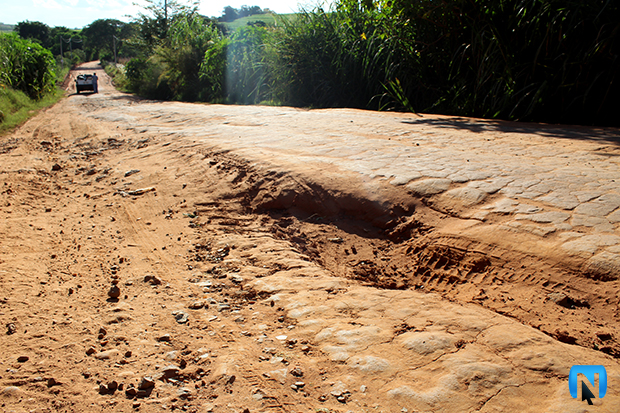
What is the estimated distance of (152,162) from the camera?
5152mm

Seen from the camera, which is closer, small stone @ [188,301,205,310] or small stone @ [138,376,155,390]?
small stone @ [138,376,155,390]

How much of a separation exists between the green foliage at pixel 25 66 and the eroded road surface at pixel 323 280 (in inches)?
528

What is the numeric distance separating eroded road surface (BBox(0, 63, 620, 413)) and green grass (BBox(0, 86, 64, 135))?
20.0 ft

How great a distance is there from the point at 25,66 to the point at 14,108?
550 centimetres

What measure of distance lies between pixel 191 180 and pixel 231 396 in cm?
303

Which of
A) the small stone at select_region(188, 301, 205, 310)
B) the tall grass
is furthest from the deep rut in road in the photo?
the tall grass

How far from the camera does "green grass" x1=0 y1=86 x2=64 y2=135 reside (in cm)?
938

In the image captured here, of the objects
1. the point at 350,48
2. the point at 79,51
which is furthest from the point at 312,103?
the point at 79,51

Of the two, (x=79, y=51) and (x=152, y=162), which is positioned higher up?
(x=79, y=51)

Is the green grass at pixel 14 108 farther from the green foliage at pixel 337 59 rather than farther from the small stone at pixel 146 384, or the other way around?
the small stone at pixel 146 384

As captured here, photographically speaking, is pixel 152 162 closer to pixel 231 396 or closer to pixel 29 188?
pixel 29 188

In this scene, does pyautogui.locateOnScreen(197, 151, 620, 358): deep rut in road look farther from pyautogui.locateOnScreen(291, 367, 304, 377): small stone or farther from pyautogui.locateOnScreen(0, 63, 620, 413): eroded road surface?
pyautogui.locateOnScreen(291, 367, 304, 377): small stone

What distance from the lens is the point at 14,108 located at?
12008mm

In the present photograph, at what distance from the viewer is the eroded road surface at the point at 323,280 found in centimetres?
176
